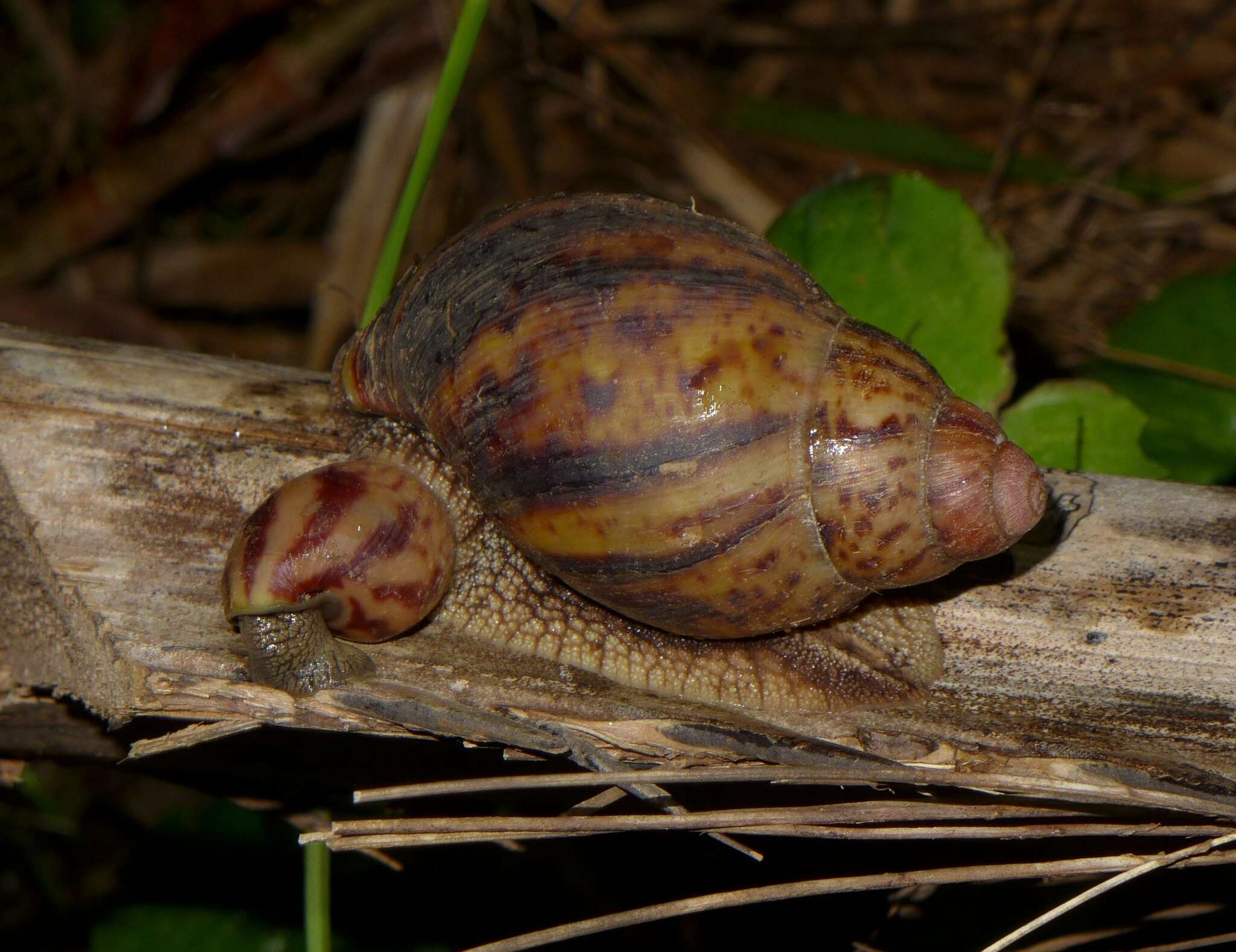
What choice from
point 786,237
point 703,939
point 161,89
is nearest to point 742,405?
point 786,237

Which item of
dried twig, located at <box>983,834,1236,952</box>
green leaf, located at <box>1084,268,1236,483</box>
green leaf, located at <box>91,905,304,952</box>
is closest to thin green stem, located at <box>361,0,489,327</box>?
green leaf, located at <box>91,905,304,952</box>

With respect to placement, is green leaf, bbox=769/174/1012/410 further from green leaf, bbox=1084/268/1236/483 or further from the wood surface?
green leaf, bbox=1084/268/1236/483

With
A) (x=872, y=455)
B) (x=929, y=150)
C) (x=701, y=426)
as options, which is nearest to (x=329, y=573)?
(x=701, y=426)

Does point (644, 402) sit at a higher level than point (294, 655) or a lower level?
higher

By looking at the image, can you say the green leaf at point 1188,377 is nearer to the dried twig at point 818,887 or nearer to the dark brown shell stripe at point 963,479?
the dark brown shell stripe at point 963,479

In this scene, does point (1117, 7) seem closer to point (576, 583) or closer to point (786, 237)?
point (786, 237)

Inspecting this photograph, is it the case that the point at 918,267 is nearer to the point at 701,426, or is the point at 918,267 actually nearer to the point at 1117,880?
the point at 701,426
